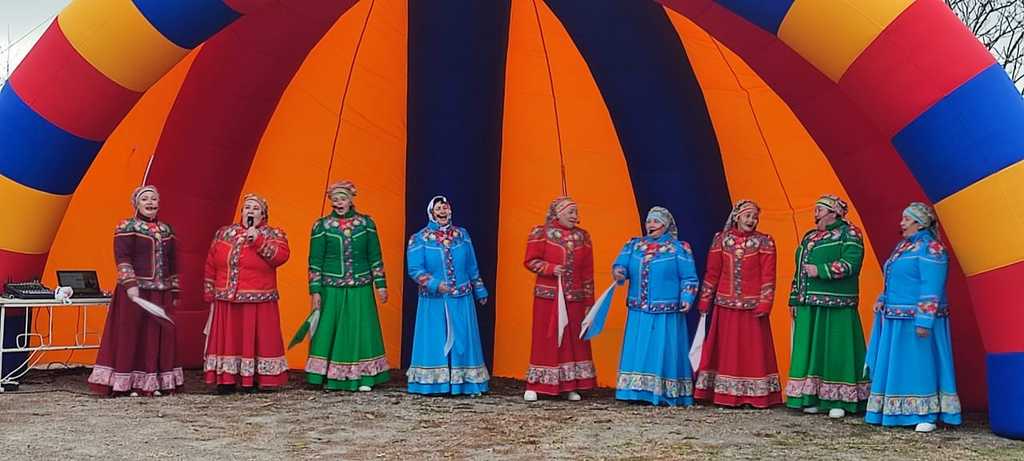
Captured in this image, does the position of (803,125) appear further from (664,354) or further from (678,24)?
(664,354)

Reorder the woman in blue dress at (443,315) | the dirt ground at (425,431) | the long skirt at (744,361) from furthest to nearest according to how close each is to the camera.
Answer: the woman in blue dress at (443,315), the long skirt at (744,361), the dirt ground at (425,431)

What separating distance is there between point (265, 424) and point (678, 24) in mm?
3747

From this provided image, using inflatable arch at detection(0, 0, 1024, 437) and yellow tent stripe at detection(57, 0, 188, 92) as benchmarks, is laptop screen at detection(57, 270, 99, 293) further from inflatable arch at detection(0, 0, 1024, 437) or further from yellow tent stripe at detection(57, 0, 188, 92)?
yellow tent stripe at detection(57, 0, 188, 92)

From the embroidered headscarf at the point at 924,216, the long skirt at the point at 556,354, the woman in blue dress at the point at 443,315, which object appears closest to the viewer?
the embroidered headscarf at the point at 924,216

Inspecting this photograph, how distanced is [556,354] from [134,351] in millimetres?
2537

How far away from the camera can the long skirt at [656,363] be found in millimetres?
6496

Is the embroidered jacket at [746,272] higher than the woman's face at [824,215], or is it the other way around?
the woman's face at [824,215]

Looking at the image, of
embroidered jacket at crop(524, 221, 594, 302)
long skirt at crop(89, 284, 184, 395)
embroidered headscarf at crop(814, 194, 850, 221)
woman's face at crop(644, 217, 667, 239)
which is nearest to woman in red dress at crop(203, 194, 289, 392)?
long skirt at crop(89, 284, 184, 395)

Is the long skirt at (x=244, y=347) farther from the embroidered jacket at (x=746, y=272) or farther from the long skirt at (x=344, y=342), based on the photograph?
the embroidered jacket at (x=746, y=272)

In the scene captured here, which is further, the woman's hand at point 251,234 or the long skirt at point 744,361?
the woman's hand at point 251,234

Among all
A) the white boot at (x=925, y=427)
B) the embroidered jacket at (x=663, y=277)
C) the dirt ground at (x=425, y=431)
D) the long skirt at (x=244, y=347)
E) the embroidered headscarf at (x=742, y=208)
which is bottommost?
the dirt ground at (x=425, y=431)

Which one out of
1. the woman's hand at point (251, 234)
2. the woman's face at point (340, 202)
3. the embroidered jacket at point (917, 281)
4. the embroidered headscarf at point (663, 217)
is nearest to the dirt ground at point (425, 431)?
the embroidered jacket at point (917, 281)

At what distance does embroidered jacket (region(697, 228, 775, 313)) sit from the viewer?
21.1ft

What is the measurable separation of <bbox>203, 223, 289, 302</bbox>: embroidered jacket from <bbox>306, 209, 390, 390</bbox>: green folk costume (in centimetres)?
27
